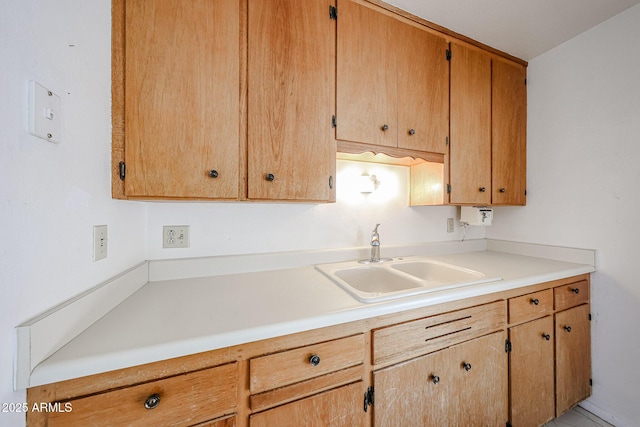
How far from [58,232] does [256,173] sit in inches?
23.8

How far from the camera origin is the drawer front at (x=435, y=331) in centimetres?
91

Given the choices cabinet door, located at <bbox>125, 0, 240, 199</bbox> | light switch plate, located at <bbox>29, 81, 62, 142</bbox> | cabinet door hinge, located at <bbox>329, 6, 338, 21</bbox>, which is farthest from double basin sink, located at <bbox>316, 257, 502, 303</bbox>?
cabinet door hinge, located at <bbox>329, 6, 338, 21</bbox>

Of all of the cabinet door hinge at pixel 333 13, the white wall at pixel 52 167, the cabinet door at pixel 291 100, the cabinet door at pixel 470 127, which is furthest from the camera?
the cabinet door at pixel 470 127

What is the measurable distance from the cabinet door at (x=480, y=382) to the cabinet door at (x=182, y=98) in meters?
1.22

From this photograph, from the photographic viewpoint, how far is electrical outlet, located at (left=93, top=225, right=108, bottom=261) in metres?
0.76

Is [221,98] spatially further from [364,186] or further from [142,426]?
[142,426]

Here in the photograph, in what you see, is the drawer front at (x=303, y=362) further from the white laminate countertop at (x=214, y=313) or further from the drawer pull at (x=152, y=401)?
the drawer pull at (x=152, y=401)

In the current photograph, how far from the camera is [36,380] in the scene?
0.52 m

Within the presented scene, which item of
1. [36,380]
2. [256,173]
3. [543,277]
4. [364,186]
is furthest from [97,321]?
[543,277]

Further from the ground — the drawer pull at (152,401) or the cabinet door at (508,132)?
the cabinet door at (508,132)

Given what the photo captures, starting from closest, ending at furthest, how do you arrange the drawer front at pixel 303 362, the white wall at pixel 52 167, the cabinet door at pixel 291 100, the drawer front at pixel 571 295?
the white wall at pixel 52 167 → the drawer front at pixel 303 362 → the cabinet door at pixel 291 100 → the drawer front at pixel 571 295

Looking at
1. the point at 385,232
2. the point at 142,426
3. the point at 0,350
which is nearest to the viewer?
the point at 0,350

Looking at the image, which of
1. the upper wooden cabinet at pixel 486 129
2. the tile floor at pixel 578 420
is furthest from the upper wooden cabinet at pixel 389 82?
the tile floor at pixel 578 420

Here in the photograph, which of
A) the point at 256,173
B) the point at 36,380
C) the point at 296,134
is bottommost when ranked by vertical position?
the point at 36,380
